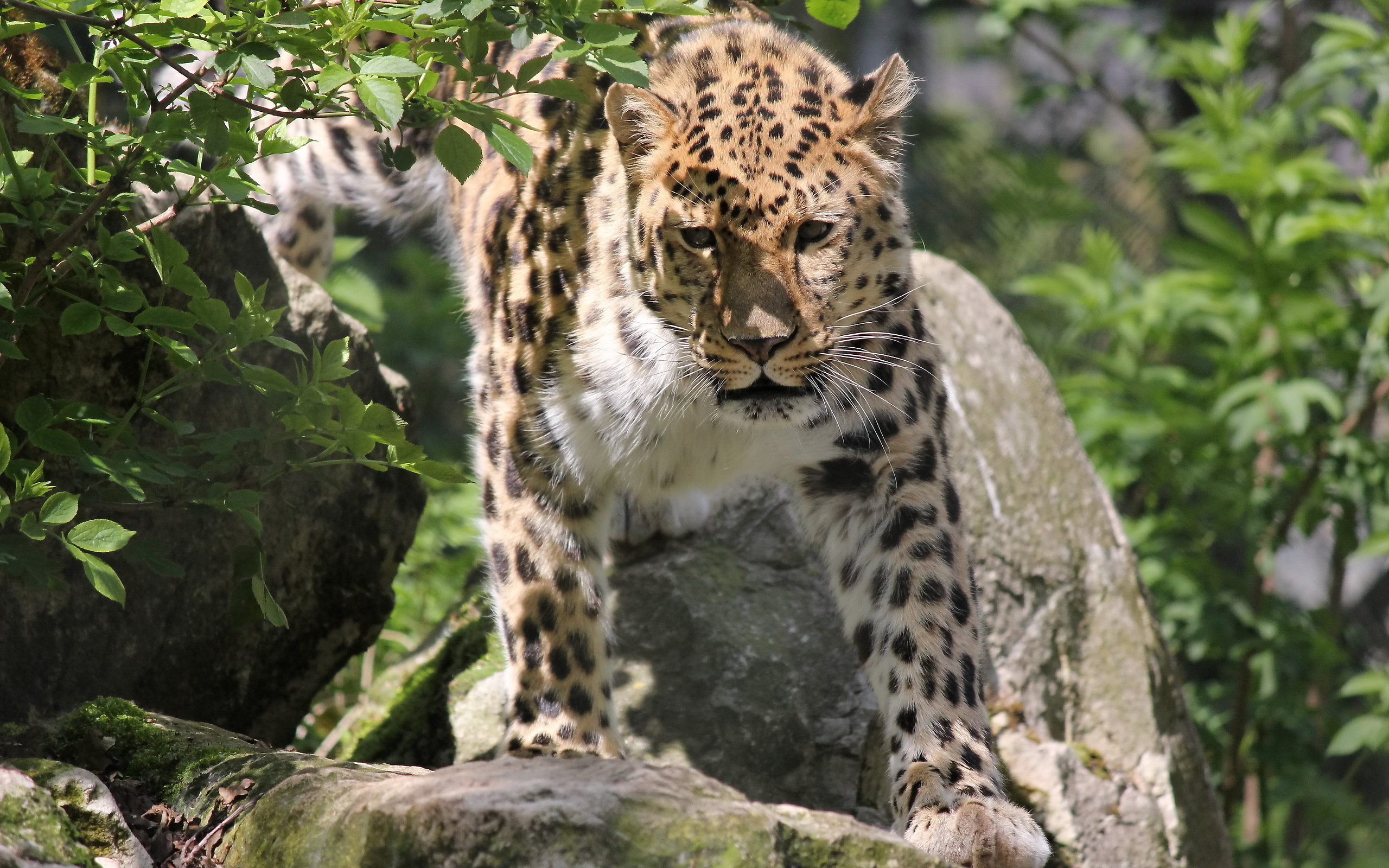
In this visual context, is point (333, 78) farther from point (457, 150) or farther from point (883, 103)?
point (883, 103)

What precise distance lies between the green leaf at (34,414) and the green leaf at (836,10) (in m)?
1.97

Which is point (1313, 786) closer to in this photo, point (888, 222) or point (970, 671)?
point (970, 671)

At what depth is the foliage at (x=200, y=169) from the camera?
2.75 meters

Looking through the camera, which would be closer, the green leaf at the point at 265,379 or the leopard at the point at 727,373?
the green leaf at the point at 265,379

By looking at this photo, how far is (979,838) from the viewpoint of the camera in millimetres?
3430

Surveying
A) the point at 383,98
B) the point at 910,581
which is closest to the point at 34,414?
the point at 383,98

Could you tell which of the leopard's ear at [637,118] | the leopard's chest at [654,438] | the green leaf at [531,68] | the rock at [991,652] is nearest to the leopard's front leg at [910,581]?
the leopard's chest at [654,438]

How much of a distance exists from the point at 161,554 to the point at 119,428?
13.0 inches

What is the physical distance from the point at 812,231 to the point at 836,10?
0.61 metres

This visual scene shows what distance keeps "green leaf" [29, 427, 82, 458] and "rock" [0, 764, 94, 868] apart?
2.16 ft

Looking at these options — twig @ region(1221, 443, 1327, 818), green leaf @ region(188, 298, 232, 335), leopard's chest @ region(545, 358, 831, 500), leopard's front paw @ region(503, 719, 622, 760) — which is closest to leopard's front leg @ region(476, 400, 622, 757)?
leopard's front paw @ region(503, 719, 622, 760)

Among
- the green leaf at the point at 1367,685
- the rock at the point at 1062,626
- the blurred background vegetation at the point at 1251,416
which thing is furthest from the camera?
the blurred background vegetation at the point at 1251,416

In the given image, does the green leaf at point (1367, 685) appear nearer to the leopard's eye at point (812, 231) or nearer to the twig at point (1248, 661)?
the twig at point (1248, 661)

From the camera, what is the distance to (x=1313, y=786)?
698 cm
